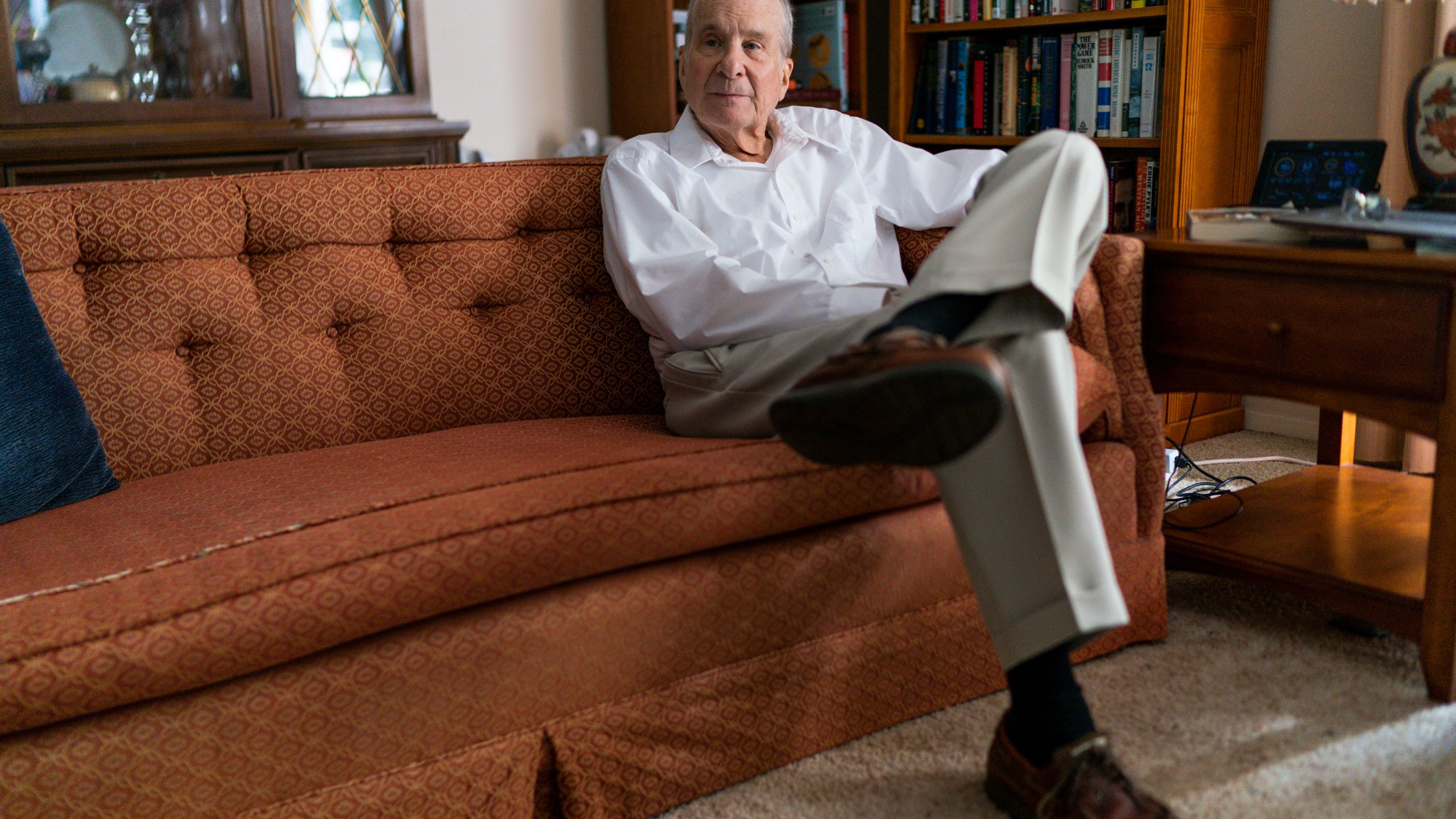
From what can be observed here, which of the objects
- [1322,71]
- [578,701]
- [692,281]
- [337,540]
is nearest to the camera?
[337,540]

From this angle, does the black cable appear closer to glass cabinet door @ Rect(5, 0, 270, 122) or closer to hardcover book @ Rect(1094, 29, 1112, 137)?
hardcover book @ Rect(1094, 29, 1112, 137)

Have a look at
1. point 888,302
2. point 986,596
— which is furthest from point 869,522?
point 888,302

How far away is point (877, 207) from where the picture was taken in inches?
76.9

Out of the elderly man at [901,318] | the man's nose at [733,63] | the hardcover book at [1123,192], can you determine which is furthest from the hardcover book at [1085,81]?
the man's nose at [733,63]

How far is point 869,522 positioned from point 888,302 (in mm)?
383

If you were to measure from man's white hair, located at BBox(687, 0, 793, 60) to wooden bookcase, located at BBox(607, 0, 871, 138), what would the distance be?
5.50 feet

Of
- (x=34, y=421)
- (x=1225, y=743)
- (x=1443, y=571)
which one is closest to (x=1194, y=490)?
(x=1443, y=571)

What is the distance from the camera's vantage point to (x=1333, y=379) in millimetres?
1565

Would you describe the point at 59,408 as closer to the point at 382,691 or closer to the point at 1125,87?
the point at 382,691

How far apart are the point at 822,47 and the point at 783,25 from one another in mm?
1985

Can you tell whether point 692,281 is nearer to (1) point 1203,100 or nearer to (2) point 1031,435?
(2) point 1031,435

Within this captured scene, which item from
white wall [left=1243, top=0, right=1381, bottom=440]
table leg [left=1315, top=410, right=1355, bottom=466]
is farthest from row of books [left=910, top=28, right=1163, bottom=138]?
table leg [left=1315, top=410, right=1355, bottom=466]

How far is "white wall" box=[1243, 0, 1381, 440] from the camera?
2.67 m

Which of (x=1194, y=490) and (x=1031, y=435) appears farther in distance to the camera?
(x=1194, y=490)
